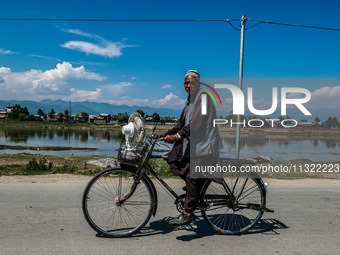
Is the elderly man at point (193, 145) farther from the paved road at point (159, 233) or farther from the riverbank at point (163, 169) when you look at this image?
the riverbank at point (163, 169)

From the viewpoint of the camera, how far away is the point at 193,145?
3.73 meters

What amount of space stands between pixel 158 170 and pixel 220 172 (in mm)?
5832

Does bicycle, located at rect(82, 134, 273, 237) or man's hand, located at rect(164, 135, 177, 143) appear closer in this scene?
man's hand, located at rect(164, 135, 177, 143)

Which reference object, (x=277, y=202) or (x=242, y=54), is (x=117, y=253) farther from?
(x=242, y=54)

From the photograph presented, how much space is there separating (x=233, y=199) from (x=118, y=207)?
5.35 feet

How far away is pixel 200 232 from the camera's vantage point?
13.3ft

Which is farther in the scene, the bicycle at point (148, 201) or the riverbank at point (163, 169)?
the riverbank at point (163, 169)

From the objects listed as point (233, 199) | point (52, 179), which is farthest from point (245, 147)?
point (233, 199)

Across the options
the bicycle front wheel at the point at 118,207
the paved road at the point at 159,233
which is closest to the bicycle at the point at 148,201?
the bicycle front wheel at the point at 118,207

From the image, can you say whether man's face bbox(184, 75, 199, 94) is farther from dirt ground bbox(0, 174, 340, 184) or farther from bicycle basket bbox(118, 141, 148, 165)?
dirt ground bbox(0, 174, 340, 184)

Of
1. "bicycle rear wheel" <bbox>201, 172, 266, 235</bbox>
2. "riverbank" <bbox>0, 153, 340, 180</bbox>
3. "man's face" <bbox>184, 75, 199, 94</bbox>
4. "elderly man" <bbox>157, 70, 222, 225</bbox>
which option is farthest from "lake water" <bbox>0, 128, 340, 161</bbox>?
"man's face" <bbox>184, 75, 199, 94</bbox>

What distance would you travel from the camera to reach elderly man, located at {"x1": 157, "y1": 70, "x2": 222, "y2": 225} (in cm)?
366

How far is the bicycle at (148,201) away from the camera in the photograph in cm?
375

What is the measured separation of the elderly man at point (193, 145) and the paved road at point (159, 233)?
43 cm
